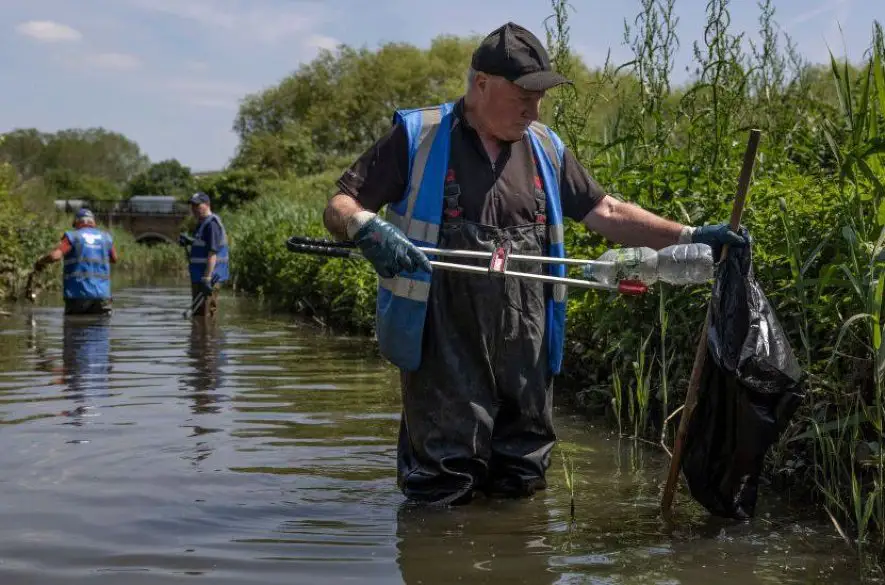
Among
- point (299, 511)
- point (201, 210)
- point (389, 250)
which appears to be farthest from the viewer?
point (201, 210)

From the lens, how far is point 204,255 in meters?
14.3

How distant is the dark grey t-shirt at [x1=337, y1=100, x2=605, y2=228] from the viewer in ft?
14.8

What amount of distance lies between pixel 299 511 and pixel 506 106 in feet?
6.21

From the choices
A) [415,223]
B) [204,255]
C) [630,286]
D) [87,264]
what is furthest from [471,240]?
[87,264]

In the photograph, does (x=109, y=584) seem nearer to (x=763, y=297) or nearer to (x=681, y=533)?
(x=681, y=533)

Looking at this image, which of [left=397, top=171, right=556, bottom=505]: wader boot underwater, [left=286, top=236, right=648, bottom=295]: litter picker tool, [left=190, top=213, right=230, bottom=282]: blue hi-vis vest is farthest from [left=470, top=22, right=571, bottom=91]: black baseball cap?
[left=190, top=213, right=230, bottom=282]: blue hi-vis vest

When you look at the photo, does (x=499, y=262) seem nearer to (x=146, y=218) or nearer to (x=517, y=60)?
(x=517, y=60)

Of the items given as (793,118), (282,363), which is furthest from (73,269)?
(793,118)

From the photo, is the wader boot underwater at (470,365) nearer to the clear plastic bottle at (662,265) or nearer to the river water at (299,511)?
the river water at (299,511)

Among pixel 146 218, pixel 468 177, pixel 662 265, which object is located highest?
pixel 146 218

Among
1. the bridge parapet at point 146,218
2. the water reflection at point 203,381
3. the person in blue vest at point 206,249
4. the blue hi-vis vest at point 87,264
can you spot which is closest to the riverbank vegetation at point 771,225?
the water reflection at point 203,381

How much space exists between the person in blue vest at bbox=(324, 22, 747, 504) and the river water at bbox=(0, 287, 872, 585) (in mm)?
337

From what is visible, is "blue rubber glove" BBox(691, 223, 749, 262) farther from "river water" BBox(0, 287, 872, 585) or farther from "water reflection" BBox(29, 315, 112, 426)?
"water reflection" BBox(29, 315, 112, 426)

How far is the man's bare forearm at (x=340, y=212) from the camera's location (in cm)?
437
